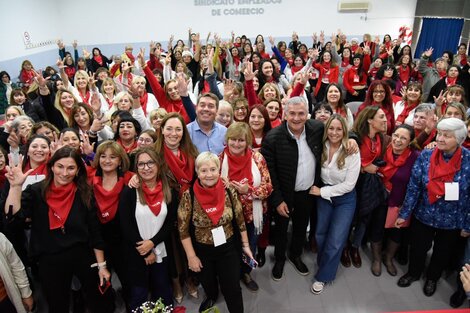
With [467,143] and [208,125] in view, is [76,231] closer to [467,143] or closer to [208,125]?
[208,125]

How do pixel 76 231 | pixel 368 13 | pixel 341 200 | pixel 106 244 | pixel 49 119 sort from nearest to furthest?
pixel 76 231
pixel 106 244
pixel 341 200
pixel 49 119
pixel 368 13

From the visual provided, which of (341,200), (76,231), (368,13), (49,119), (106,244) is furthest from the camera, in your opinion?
(368,13)

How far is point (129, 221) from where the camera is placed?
2258 mm

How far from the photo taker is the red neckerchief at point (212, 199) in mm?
2217

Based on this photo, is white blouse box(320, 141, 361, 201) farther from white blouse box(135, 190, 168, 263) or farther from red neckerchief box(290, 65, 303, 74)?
red neckerchief box(290, 65, 303, 74)

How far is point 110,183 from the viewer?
94.0 inches

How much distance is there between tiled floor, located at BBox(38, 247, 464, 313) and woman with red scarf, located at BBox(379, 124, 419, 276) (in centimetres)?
57

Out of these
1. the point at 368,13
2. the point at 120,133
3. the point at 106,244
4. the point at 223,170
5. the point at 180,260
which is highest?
the point at 368,13

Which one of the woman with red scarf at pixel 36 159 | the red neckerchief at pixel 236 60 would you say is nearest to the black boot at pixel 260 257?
the woman with red scarf at pixel 36 159

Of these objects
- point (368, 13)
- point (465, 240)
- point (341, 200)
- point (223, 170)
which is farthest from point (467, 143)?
point (368, 13)

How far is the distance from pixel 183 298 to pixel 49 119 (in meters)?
2.97

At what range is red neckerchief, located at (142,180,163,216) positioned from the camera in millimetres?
2232

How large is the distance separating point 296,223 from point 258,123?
41.2 inches

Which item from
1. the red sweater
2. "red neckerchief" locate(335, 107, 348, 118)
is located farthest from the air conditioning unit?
the red sweater
